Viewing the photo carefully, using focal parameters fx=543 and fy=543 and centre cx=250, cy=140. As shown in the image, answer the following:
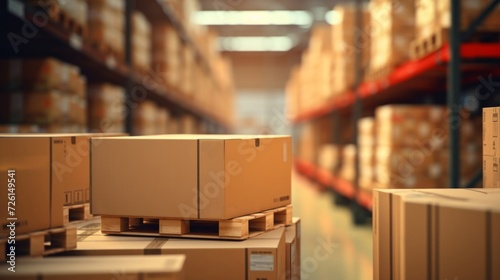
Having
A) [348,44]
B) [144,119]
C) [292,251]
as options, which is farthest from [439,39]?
[144,119]

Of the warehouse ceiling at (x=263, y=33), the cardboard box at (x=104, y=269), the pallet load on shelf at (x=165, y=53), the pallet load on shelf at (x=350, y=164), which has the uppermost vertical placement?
the warehouse ceiling at (x=263, y=33)

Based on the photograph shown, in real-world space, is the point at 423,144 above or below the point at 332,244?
above

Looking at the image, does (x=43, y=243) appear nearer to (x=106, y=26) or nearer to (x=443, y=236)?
(x=443, y=236)

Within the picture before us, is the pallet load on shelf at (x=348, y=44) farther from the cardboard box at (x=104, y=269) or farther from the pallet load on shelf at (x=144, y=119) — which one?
the cardboard box at (x=104, y=269)

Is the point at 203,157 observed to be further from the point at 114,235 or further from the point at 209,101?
the point at 209,101

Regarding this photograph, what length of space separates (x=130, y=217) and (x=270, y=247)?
806 millimetres

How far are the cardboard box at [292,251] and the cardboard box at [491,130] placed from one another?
118 cm

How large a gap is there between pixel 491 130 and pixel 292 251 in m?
1.28

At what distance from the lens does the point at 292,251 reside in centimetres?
303

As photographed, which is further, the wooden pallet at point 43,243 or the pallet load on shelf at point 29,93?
the pallet load on shelf at point 29,93

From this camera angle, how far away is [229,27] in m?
18.8

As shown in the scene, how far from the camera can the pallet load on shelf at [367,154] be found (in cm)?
616

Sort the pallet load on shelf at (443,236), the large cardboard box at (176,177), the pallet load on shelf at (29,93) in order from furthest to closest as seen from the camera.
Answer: the pallet load on shelf at (29,93) → the large cardboard box at (176,177) → the pallet load on shelf at (443,236)
